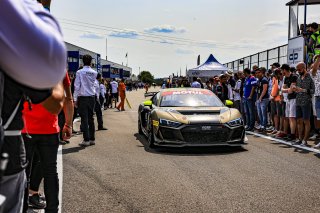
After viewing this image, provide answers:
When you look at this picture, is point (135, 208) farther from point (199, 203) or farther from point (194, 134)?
point (194, 134)

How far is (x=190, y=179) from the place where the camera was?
18.1ft

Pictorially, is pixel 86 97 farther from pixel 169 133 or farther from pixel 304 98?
pixel 304 98

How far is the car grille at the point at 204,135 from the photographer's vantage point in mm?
7570

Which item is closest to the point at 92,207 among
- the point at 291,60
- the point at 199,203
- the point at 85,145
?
the point at 199,203

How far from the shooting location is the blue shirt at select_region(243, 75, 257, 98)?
11648 millimetres

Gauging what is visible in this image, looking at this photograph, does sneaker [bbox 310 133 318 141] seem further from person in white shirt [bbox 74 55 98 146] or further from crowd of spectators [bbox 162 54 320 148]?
person in white shirt [bbox 74 55 98 146]

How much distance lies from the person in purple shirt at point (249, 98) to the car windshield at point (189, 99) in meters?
2.75

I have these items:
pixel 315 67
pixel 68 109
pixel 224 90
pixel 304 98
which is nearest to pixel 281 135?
pixel 304 98

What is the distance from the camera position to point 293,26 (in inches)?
564

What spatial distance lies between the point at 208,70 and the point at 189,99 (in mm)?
15064

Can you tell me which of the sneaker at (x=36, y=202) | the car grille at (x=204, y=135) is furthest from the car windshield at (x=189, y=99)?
the sneaker at (x=36, y=202)

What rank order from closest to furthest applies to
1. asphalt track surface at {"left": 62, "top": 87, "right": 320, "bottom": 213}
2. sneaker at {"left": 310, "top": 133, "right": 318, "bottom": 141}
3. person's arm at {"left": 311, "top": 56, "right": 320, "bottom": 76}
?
asphalt track surface at {"left": 62, "top": 87, "right": 320, "bottom": 213} → person's arm at {"left": 311, "top": 56, "right": 320, "bottom": 76} → sneaker at {"left": 310, "top": 133, "right": 318, "bottom": 141}

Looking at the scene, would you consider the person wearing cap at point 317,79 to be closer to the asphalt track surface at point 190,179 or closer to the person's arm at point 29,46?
the asphalt track surface at point 190,179

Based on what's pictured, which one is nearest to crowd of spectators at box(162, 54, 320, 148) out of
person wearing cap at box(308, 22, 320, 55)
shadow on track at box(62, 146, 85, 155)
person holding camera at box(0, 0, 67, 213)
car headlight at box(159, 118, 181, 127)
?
person wearing cap at box(308, 22, 320, 55)
